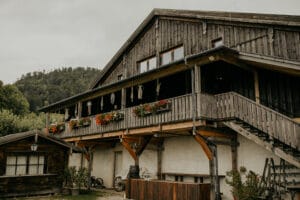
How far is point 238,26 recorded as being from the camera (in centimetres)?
1520

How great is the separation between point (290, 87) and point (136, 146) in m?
8.19

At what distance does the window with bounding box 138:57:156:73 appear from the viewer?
784 inches

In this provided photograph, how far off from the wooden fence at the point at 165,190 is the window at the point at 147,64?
7605 mm

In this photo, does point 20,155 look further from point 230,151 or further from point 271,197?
point 271,197

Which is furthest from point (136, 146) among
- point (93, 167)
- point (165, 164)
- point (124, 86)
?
point (93, 167)

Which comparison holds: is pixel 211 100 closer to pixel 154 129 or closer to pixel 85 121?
pixel 154 129

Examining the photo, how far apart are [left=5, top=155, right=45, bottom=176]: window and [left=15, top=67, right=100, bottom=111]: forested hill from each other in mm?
63823

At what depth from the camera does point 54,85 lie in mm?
91625

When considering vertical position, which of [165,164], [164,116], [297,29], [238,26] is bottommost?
[165,164]

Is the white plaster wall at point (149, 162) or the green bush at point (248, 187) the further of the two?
the white plaster wall at point (149, 162)

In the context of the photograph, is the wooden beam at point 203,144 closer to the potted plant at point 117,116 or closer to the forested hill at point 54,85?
the potted plant at point 117,116

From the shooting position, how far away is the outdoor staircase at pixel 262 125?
10.5 metres

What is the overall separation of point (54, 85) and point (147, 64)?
76090 mm

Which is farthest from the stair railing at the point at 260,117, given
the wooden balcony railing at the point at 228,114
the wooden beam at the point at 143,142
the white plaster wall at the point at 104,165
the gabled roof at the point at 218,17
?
the white plaster wall at the point at 104,165
